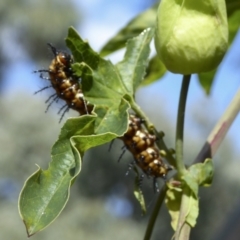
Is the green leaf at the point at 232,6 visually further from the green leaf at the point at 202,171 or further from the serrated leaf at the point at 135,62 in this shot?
the green leaf at the point at 202,171

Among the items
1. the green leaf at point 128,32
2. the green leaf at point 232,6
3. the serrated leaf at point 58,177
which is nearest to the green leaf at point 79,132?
the serrated leaf at point 58,177

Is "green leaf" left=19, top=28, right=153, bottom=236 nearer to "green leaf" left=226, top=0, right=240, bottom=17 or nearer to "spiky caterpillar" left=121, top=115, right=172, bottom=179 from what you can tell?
"spiky caterpillar" left=121, top=115, right=172, bottom=179

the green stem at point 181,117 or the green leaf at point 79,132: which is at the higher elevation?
the green leaf at point 79,132

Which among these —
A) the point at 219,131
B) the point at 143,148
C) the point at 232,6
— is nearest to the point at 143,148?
the point at 143,148

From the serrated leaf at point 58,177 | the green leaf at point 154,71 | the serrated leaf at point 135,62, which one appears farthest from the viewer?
the green leaf at point 154,71

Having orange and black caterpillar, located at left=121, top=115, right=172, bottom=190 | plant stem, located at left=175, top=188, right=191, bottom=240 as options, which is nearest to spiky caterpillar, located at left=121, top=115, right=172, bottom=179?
orange and black caterpillar, located at left=121, top=115, right=172, bottom=190

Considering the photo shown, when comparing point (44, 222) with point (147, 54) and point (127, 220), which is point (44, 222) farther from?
point (127, 220)

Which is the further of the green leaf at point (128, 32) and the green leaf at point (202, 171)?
the green leaf at point (128, 32)
